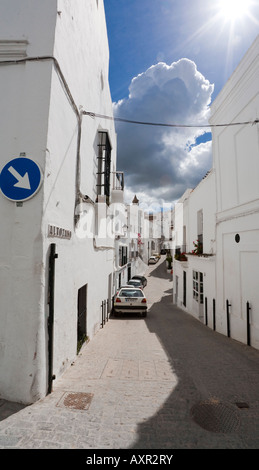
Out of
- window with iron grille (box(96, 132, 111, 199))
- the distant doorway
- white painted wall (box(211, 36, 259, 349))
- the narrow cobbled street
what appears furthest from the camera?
window with iron grille (box(96, 132, 111, 199))

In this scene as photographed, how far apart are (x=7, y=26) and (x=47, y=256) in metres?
3.91

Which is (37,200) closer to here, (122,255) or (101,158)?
(101,158)

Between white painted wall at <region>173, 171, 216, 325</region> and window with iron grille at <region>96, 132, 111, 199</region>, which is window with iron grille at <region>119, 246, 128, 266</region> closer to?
white painted wall at <region>173, 171, 216, 325</region>

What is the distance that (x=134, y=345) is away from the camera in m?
6.47

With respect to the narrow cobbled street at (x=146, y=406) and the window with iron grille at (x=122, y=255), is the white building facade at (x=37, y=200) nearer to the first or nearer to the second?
the narrow cobbled street at (x=146, y=406)

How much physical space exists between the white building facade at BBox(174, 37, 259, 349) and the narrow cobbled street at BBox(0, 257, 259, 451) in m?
1.81

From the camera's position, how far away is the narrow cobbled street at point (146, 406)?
8.84ft

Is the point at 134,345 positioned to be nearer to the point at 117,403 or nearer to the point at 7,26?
the point at 117,403

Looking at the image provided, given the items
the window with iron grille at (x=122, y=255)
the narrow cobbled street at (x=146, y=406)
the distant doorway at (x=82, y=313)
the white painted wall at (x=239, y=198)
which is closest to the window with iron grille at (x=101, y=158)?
the distant doorway at (x=82, y=313)

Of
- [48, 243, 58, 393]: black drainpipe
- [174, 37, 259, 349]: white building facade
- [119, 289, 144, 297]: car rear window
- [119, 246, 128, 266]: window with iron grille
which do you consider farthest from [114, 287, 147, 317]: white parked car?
[48, 243, 58, 393]: black drainpipe

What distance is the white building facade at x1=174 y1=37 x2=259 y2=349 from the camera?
6691mm

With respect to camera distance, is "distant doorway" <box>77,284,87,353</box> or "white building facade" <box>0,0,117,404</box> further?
"distant doorway" <box>77,284,87,353</box>

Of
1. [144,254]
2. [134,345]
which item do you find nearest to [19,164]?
[134,345]

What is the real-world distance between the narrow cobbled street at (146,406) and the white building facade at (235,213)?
1808mm
